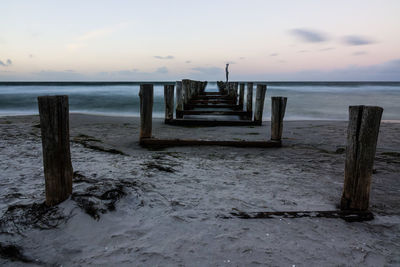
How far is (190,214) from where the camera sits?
98.7 inches

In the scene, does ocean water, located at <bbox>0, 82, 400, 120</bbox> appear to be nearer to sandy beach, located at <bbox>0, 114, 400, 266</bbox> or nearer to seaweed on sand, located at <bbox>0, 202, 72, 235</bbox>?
sandy beach, located at <bbox>0, 114, 400, 266</bbox>

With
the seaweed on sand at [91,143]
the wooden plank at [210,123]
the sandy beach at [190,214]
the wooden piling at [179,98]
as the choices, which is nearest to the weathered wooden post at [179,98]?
the wooden piling at [179,98]

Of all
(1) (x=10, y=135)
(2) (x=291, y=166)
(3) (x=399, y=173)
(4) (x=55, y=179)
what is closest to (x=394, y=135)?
(3) (x=399, y=173)

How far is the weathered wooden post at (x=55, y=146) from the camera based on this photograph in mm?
2279

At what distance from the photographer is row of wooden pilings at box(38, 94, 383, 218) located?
2.31 m

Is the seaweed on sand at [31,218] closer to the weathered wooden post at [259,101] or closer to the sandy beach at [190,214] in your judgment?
the sandy beach at [190,214]

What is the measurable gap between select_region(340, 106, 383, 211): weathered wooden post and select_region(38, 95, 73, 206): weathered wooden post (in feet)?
8.27

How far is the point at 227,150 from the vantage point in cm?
505

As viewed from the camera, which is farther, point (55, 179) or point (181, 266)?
point (55, 179)

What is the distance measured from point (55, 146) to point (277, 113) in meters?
3.95

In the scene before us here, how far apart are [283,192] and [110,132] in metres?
5.11

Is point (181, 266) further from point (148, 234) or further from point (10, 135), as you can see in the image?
point (10, 135)

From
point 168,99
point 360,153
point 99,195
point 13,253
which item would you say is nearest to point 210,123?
point 168,99

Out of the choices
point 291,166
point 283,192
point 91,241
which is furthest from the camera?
point 291,166
